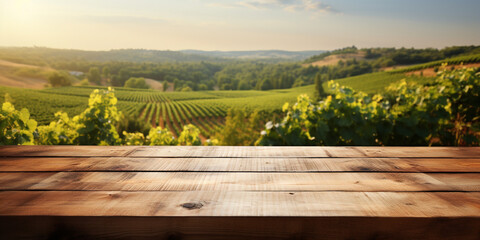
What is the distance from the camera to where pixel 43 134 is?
7.21 feet

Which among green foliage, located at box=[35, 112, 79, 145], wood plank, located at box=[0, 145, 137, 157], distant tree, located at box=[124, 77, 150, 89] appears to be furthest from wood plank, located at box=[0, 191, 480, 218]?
distant tree, located at box=[124, 77, 150, 89]

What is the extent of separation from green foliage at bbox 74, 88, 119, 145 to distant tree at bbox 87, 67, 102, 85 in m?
18.5

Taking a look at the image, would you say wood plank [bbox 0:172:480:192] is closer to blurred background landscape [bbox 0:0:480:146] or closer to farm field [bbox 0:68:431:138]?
blurred background landscape [bbox 0:0:480:146]

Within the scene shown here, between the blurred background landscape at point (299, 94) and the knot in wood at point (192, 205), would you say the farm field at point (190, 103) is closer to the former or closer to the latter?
the blurred background landscape at point (299, 94)

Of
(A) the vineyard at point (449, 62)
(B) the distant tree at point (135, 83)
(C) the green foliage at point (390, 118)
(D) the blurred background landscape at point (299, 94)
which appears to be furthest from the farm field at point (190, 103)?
(C) the green foliage at point (390, 118)

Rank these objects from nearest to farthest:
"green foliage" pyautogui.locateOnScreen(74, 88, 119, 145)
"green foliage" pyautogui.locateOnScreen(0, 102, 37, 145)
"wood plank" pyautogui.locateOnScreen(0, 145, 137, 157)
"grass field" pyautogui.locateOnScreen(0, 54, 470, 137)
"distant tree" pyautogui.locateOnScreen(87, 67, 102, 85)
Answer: "wood plank" pyautogui.locateOnScreen(0, 145, 137, 157), "green foliage" pyautogui.locateOnScreen(0, 102, 37, 145), "green foliage" pyautogui.locateOnScreen(74, 88, 119, 145), "grass field" pyautogui.locateOnScreen(0, 54, 470, 137), "distant tree" pyautogui.locateOnScreen(87, 67, 102, 85)

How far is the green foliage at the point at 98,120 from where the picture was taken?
2.46 m

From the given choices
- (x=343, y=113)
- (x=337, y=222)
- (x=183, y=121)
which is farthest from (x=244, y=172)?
(x=183, y=121)

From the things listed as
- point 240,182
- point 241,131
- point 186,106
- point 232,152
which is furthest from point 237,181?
point 186,106

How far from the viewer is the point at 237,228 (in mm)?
541

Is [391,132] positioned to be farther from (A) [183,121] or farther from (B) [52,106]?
(A) [183,121]

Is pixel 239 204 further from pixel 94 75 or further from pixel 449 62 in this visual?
pixel 94 75

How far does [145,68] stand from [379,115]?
119 feet

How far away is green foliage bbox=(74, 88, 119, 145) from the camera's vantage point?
8.07 ft
